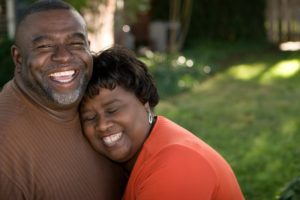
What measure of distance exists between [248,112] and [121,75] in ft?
21.7

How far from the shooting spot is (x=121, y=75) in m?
2.58

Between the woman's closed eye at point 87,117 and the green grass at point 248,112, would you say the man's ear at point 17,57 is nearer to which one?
the woman's closed eye at point 87,117

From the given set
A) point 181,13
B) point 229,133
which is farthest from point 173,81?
point 181,13

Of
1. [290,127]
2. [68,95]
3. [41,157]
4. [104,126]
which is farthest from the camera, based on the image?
[290,127]

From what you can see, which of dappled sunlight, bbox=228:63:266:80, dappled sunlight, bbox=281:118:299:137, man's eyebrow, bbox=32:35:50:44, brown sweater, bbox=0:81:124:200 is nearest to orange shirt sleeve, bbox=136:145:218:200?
brown sweater, bbox=0:81:124:200

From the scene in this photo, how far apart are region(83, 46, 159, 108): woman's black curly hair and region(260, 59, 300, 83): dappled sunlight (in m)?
9.02

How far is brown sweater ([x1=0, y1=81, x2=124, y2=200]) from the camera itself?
7.04ft

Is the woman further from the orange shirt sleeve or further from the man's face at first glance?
the man's face

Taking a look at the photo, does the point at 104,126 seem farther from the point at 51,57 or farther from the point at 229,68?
the point at 229,68

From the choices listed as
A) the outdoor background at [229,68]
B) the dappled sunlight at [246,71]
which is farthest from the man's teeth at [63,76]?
the dappled sunlight at [246,71]

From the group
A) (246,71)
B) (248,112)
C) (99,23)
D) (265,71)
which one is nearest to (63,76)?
(99,23)

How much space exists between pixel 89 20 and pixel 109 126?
5489 mm

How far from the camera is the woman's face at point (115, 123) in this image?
101 inches

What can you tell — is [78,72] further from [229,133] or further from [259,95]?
[259,95]
